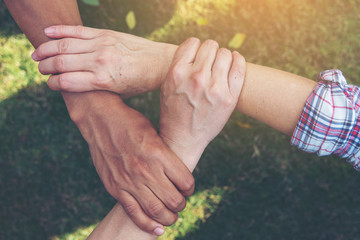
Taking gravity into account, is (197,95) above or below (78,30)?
below

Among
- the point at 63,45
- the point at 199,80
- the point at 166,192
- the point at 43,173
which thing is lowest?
Result: the point at 43,173

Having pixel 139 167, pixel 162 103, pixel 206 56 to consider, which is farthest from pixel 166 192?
pixel 206 56

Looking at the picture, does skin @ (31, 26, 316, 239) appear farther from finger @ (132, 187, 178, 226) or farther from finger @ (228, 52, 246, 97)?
finger @ (132, 187, 178, 226)

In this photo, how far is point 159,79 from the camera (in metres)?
2.13

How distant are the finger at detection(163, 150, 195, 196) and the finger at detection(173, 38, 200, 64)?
2.06ft

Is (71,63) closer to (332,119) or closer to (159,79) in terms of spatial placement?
(159,79)

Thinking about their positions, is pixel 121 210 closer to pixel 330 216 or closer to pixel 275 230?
pixel 275 230

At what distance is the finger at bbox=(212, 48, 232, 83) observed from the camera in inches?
73.2

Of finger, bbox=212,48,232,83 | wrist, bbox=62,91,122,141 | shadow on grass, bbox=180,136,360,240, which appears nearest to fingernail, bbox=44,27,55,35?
wrist, bbox=62,91,122,141

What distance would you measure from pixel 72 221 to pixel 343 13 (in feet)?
11.6

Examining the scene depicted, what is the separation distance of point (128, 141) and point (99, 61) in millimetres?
590

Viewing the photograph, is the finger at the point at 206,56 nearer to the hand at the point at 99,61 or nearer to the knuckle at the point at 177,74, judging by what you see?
the knuckle at the point at 177,74

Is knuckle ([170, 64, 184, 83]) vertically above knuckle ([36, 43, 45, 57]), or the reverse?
knuckle ([36, 43, 45, 57])

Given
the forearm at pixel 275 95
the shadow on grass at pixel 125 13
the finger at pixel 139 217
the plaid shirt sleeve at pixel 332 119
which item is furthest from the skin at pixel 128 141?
the shadow on grass at pixel 125 13
